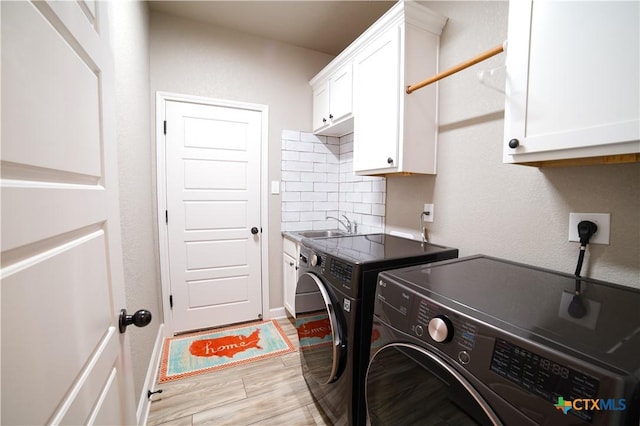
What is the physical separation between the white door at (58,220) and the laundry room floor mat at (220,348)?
1314mm

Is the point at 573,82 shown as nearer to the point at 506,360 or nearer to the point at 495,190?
the point at 495,190

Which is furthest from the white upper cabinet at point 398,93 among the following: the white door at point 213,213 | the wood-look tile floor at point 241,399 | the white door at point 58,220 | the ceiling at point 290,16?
the wood-look tile floor at point 241,399

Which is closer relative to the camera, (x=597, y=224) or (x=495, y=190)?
(x=597, y=224)

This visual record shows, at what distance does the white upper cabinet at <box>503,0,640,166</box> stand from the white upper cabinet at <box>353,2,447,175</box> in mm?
608

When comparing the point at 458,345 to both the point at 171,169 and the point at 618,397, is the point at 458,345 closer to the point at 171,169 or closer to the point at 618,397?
the point at 618,397

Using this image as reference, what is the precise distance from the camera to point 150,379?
1655 mm

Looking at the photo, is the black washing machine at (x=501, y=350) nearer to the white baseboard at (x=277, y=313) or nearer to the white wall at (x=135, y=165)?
the white wall at (x=135, y=165)

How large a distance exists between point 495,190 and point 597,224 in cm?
40

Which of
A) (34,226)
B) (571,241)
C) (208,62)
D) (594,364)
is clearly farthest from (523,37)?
(208,62)

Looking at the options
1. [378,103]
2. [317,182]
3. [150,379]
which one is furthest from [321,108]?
[150,379]

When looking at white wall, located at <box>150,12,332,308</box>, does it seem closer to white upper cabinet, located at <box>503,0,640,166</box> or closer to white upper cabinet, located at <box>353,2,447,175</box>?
white upper cabinet, located at <box>353,2,447,175</box>

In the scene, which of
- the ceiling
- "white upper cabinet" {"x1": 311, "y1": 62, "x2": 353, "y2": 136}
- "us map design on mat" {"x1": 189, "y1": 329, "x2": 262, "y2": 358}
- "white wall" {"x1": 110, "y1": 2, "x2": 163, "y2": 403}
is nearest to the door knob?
"white wall" {"x1": 110, "y1": 2, "x2": 163, "y2": 403}

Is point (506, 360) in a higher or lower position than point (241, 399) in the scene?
higher

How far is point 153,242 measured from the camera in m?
2.17
